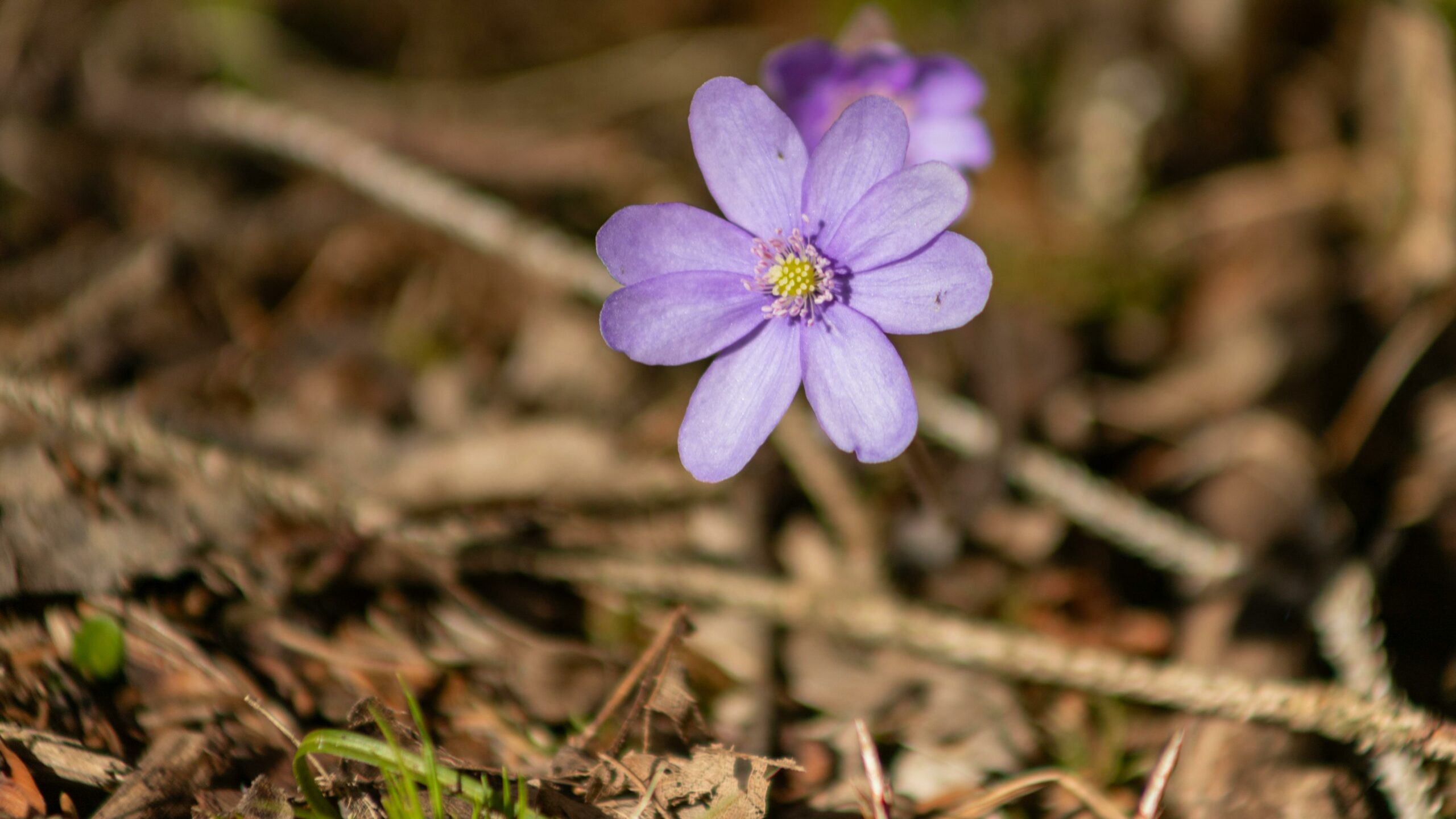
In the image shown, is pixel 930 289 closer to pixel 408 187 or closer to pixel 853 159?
pixel 853 159

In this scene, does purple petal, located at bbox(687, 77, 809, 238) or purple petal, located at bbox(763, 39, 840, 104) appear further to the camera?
purple petal, located at bbox(763, 39, 840, 104)

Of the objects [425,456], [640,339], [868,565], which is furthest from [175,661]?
[868,565]

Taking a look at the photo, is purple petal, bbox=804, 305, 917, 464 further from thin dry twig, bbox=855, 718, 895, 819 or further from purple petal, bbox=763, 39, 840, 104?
purple petal, bbox=763, 39, 840, 104

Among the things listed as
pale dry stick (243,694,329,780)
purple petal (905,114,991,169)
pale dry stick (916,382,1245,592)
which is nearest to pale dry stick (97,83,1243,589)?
pale dry stick (916,382,1245,592)

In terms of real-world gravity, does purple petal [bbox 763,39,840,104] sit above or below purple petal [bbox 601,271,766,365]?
above

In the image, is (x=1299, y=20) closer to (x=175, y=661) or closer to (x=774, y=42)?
(x=774, y=42)

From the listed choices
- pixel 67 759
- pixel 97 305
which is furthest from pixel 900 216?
pixel 97 305

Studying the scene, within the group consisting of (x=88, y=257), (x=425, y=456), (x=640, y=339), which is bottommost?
(x=640, y=339)
